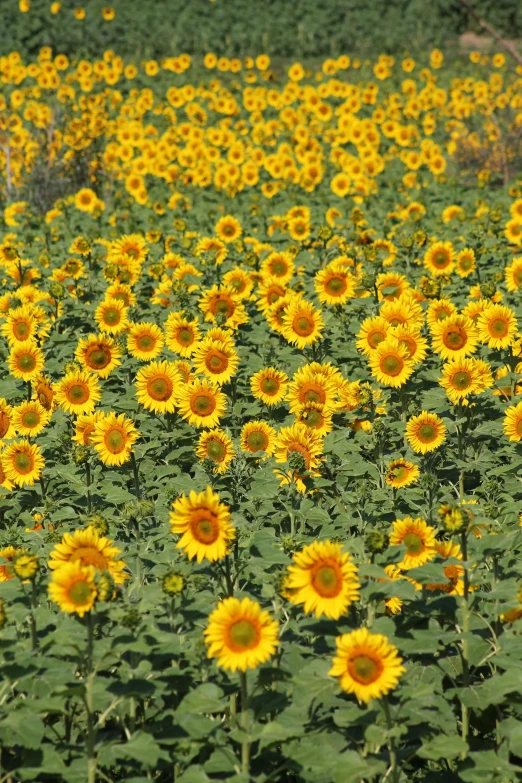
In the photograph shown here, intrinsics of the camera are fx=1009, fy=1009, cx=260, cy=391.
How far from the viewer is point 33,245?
1063cm

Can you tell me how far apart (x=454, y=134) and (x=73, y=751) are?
13561 millimetres

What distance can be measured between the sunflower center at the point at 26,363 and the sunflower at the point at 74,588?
3067mm

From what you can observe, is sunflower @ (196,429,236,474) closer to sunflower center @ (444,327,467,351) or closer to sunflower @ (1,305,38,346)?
sunflower center @ (444,327,467,351)

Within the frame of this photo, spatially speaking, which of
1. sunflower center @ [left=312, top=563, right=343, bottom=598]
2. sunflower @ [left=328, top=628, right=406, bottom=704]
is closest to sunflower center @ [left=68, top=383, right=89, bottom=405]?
sunflower center @ [left=312, top=563, right=343, bottom=598]

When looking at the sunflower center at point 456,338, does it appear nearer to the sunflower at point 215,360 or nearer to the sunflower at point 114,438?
the sunflower at point 215,360

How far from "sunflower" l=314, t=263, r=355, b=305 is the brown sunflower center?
1689 millimetres

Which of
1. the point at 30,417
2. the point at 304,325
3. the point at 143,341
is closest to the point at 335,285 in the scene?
the point at 304,325

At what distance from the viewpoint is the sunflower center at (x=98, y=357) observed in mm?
6168

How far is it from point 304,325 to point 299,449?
1617 mm

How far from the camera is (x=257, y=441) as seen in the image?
5605mm

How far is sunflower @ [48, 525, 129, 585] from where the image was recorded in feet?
11.9

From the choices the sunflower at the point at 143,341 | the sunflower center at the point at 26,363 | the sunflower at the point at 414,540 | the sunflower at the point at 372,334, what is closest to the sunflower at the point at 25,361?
the sunflower center at the point at 26,363

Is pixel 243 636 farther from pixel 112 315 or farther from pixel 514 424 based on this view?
pixel 112 315

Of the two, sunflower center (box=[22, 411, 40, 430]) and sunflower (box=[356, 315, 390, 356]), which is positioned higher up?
sunflower (box=[356, 315, 390, 356])
